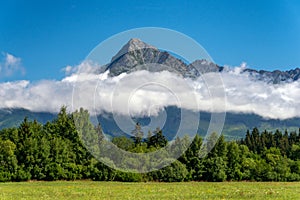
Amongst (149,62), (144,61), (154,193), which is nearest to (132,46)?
(144,61)

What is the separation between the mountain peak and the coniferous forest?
1276 inches

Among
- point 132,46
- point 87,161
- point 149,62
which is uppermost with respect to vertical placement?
point 132,46

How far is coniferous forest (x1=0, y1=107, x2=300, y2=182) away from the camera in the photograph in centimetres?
6804

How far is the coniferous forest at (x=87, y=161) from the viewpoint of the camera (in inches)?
2679

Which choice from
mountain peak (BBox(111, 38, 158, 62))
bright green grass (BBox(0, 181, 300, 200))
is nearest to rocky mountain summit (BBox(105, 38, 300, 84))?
mountain peak (BBox(111, 38, 158, 62))

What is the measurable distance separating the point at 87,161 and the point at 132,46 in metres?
44.6

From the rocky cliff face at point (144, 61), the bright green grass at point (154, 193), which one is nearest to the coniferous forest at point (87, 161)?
the bright green grass at point (154, 193)

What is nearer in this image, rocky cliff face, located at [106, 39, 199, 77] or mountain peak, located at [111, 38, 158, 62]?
mountain peak, located at [111, 38, 158, 62]

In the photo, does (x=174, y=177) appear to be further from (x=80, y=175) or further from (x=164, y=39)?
(x=164, y=39)

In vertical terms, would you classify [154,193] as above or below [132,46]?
below

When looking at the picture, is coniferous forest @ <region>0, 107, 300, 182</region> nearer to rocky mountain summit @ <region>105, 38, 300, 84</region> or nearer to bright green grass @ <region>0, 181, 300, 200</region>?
bright green grass @ <region>0, 181, 300, 200</region>

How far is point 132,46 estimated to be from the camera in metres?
30.6

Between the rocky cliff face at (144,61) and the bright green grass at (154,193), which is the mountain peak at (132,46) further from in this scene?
the bright green grass at (154,193)

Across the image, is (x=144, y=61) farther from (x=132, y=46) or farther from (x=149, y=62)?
(x=132, y=46)
